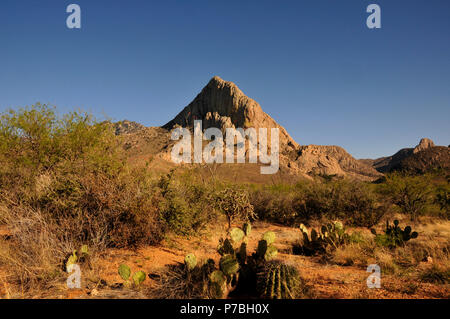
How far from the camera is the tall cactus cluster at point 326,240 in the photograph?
6711 millimetres

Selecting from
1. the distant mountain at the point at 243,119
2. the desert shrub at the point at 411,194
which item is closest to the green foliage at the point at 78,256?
the desert shrub at the point at 411,194

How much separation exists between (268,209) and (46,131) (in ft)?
41.9

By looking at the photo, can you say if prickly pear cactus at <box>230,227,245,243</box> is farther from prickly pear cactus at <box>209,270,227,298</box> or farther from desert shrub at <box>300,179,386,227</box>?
desert shrub at <box>300,179,386,227</box>

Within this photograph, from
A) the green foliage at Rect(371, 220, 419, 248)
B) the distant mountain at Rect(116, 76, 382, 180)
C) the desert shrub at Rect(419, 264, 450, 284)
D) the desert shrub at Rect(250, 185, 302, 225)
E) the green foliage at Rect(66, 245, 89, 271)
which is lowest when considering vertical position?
the desert shrub at Rect(250, 185, 302, 225)

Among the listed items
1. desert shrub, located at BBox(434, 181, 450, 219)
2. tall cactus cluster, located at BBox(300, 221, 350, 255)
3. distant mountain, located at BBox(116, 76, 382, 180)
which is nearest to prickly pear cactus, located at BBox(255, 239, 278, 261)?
tall cactus cluster, located at BBox(300, 221, 350, 255)

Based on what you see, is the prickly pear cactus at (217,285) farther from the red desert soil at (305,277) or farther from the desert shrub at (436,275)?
the desert shrub at (436,275)

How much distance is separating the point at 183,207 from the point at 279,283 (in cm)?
422

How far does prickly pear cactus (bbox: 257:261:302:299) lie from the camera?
353 cm

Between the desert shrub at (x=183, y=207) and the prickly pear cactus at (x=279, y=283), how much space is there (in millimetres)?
3781

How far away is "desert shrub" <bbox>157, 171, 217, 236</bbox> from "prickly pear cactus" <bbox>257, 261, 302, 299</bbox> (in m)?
3.78

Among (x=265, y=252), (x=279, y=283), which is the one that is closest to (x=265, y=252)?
(x=265, y=252)

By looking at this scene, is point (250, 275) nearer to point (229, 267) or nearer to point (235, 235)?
point (229, 267)

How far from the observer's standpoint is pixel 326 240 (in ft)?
22.3
